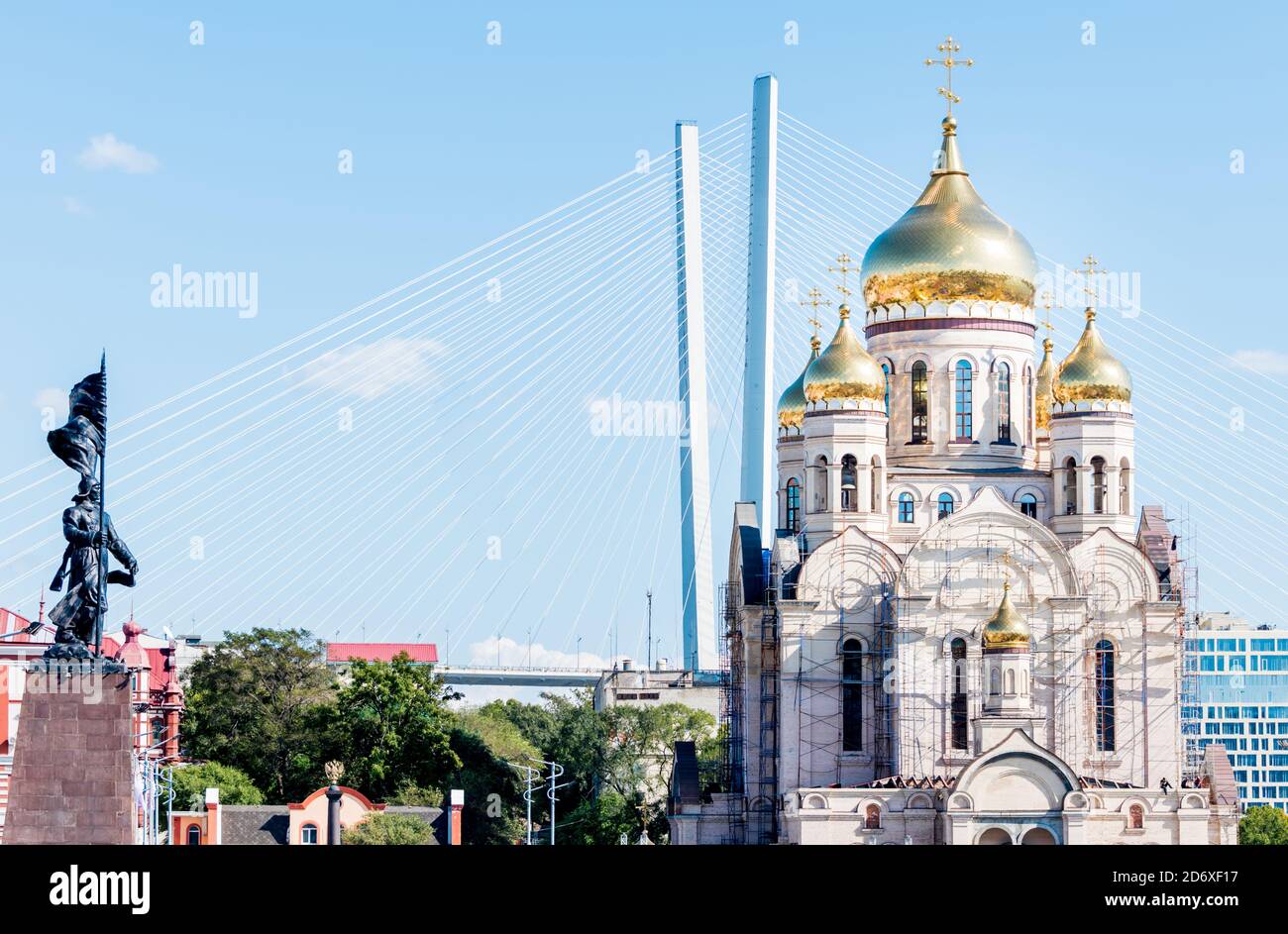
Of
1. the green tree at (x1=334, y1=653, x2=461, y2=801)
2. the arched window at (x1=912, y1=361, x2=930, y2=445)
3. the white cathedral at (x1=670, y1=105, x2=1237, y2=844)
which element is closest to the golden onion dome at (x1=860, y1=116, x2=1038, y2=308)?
the white cathedral at (x1=670, y1=105, x2=1237, y2=844)

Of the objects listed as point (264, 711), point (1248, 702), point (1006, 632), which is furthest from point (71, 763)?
point (1248, 702)

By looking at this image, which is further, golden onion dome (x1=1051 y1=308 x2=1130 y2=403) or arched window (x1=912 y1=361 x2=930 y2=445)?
arched window (x1=912 y1=361 x2=930 y2=445)

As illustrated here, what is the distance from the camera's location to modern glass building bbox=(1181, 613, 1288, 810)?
381ft

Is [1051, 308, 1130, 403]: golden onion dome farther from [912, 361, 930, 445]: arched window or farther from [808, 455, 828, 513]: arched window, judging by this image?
[808, 455, 828, 513]: arched window

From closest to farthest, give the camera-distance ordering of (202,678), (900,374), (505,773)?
(900,374)
(505,773)
(202,678)

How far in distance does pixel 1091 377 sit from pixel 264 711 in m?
32.3

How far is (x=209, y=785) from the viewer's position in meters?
64.4

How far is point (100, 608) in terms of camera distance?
2838 centimetres

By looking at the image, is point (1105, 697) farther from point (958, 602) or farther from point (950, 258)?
point (950, 258)

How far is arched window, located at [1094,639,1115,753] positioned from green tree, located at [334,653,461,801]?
23414 mm

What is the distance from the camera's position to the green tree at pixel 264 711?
69875 mm
